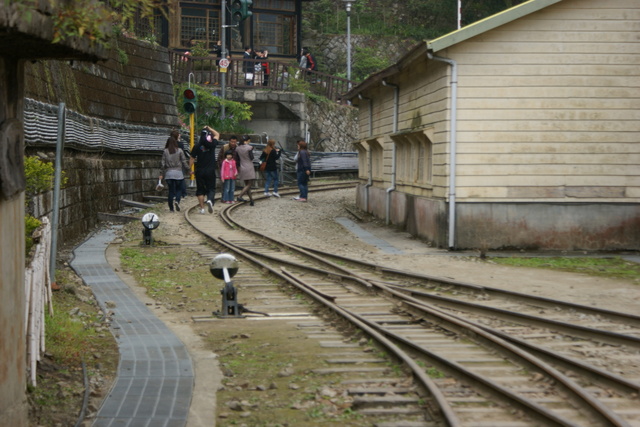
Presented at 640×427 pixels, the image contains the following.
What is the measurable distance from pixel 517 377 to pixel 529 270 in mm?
7699

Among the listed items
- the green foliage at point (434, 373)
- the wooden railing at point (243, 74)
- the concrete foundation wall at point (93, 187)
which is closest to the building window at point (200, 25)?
the wooden railing at point (243, 74)

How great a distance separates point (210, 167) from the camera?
22.2 metres

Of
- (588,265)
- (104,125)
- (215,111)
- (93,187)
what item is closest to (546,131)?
(588,265)

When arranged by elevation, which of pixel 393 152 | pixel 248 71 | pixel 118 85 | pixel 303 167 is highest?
pixel 248 71

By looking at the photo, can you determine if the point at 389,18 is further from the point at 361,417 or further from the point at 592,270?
the point at 361,417

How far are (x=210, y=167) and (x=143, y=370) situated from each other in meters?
14.6

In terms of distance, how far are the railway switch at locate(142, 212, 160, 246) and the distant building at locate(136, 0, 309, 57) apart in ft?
91.3

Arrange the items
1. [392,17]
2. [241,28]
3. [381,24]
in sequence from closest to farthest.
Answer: [241,28]
[381,24]
[392,17]

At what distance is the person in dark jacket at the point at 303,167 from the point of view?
27.8 m

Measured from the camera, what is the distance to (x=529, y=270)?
592 inches

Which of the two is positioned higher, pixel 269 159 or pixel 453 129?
pixel 453 129

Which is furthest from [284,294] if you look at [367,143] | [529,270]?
[367,143]

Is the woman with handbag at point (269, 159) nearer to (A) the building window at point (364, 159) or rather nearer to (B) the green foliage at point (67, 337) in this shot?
(A) the building window at point (364, 159)

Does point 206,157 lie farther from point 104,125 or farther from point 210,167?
point 104,125
